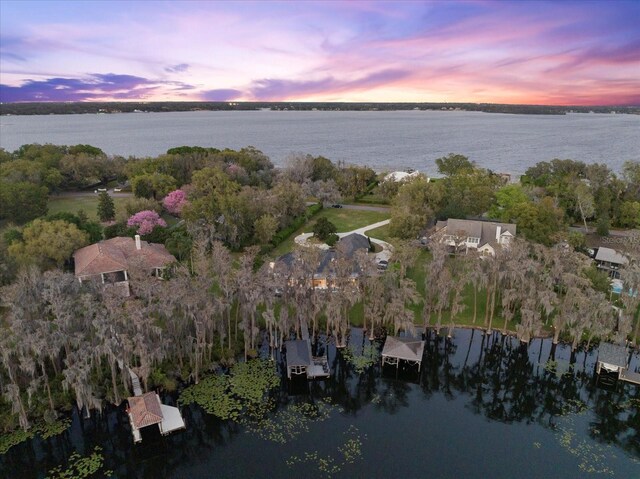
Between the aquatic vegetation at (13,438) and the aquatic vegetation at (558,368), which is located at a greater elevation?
the aquatic vegetation at (558,368)


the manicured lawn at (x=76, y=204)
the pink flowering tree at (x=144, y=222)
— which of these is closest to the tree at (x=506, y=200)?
the pink flowering tree at (x=144, y=222)

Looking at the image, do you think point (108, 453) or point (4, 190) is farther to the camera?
point (4, 190)

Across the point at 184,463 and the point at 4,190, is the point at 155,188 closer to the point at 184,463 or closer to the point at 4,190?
the point at 4,190

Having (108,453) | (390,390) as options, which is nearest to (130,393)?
(108,453)

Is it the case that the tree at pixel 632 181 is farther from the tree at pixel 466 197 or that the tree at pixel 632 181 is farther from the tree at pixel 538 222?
the tree at pixel 538 222

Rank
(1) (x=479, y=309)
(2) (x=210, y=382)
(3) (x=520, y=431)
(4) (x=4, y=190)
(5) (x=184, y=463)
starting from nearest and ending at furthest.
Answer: (5) (x=184, y=463) < (3) (x=520, y=431) < (2) (x=210, y=382) < (1) (x=479, y=309) < (4) (x=4, y=190)

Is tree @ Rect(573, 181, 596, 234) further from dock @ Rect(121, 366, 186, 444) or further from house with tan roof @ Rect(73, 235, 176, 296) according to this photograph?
dock @ Rect(121, 366, 186, 444)

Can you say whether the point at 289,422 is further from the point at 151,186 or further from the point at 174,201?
the point at 151,186
